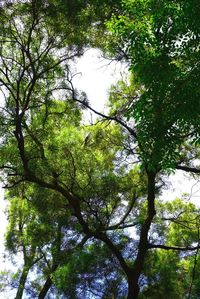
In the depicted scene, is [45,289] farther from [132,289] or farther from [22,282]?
[132,289]

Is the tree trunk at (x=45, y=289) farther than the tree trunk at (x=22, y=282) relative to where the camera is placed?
No

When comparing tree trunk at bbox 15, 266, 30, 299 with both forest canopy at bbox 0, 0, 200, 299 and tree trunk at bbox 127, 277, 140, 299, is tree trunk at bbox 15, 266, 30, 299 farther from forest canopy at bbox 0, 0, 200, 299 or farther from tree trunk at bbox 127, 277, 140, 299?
tree trunk at bbox 127, 277, 140, 299

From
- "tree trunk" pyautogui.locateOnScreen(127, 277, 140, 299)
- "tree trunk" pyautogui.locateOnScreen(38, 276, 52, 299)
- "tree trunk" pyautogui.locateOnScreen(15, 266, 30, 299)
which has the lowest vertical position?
"tree trunk" pyautogui.locateOnScreen(127, 277, 140, 299)

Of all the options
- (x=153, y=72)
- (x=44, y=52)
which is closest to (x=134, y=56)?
(x=153, y=72)

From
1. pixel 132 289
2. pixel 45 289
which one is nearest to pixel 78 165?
pixel 132 289

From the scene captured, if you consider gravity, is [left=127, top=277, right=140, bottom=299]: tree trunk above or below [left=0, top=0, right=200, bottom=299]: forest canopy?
below

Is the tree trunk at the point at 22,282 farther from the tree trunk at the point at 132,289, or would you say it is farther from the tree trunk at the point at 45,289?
the tree trunk at the point at 132,289

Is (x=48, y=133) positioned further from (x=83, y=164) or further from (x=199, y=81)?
(x=199, y=81)

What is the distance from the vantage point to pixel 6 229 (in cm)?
1274

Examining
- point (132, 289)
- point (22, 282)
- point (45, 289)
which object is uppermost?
point (22, 282)

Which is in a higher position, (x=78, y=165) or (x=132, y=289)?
(x=78, y=165)

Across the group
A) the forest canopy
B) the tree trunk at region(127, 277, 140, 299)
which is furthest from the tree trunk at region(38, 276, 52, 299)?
the tree trunk at region(127, 277, 140, 299)

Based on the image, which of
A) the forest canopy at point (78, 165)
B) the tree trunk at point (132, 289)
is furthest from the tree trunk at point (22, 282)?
the tree trunk at point (132, 289)

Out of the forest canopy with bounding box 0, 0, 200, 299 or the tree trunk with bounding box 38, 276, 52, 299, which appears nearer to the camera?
the forest canopy with bounding box 0, 0, 200, 299
